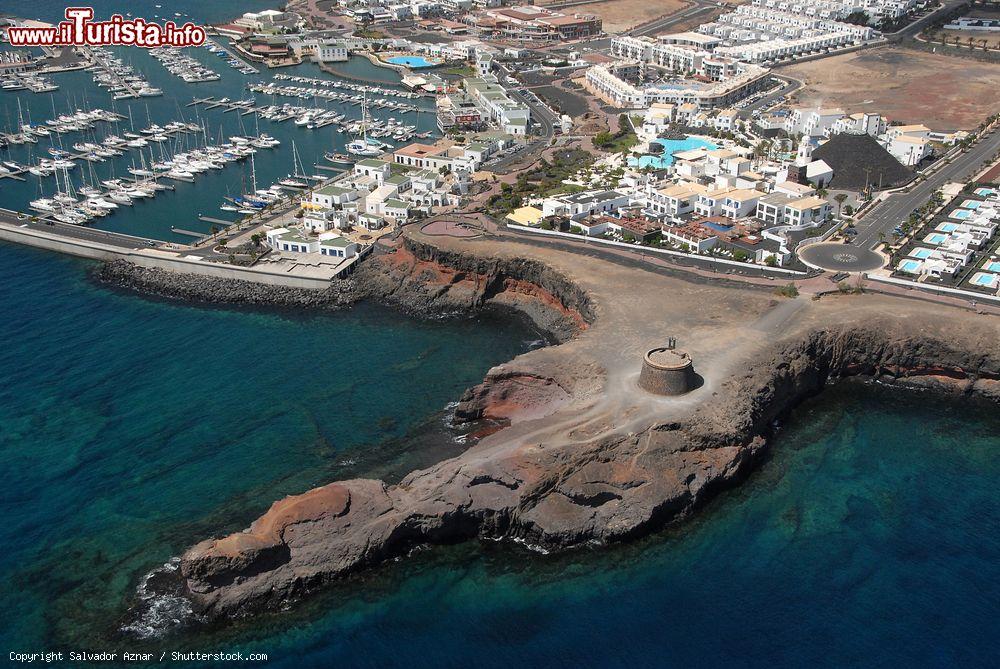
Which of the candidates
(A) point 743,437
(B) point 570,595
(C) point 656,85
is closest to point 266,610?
(B) point 570,595

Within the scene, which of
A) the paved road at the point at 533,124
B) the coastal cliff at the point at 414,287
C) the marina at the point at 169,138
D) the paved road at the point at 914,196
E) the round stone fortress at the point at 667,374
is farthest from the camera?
the paved road at the point at 533,124

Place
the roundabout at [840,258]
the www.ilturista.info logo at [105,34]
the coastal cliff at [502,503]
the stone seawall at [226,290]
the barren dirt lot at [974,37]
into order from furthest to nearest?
the www.ilturista.info logo at [105,34]
the barren dirt lot at [974,37]
the stone seawall at [226,290]
the roundabout at [840,258]
the coastal cliff at [502,503]

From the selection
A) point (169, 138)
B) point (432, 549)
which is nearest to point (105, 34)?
point (169, 138)

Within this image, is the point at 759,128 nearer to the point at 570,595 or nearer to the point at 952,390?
the point at 952,390

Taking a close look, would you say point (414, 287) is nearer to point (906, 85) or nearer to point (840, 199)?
point (840, 199)

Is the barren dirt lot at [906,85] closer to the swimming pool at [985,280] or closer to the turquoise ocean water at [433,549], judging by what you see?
the swimming pool at [985,280]

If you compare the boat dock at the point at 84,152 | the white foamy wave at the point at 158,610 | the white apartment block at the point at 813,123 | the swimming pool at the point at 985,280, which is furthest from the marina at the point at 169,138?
the swimming pool at the point at 985,280
